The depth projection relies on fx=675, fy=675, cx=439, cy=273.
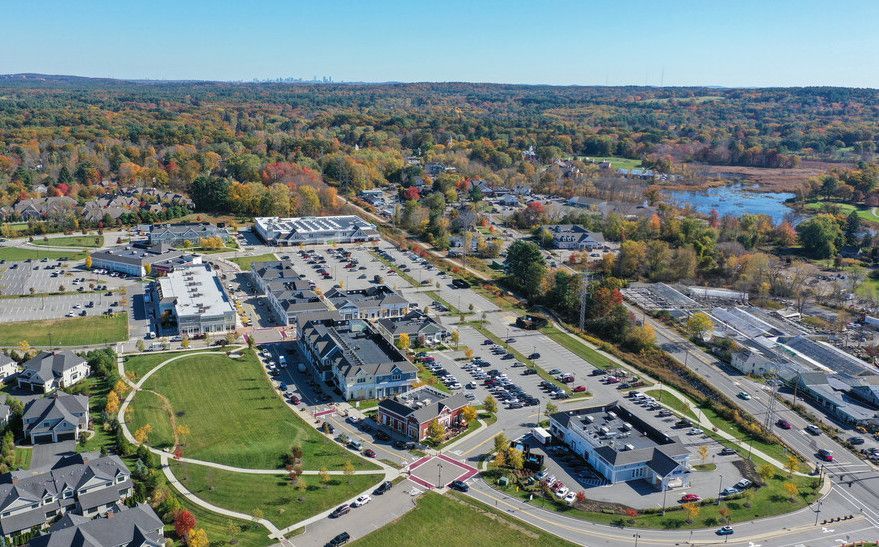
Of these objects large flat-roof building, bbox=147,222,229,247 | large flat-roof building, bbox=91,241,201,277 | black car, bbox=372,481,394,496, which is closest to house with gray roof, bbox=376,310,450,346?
black car, bbox=372,481,394,496

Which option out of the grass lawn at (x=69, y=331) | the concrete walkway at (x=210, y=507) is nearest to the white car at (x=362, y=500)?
the concrete walkway at (x=210, y=507)

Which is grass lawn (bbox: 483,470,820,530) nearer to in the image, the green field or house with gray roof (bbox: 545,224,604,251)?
house with gray roof (bbox: 545,224,604,251)

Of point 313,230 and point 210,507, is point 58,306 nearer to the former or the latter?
point 313,230

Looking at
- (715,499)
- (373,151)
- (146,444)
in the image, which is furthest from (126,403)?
(373,151)

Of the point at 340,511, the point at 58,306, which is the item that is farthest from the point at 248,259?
the point at 340,511

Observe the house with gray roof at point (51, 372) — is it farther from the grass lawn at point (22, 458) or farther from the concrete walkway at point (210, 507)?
the concrete walkway at point (210, 507)
